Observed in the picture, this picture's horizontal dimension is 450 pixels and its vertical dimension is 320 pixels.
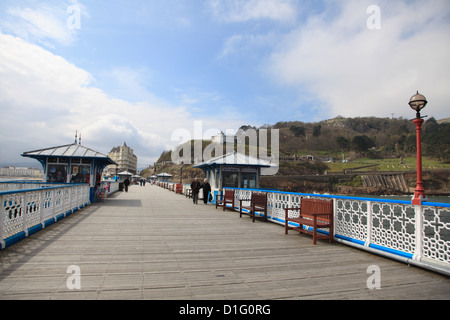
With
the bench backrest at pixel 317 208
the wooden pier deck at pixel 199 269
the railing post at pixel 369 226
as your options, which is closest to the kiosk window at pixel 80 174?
the wooden pier deck at pixel 199 269

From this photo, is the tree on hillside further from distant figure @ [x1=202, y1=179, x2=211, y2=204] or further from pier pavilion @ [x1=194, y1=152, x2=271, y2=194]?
distant figure @ [x1=202, y1=179, x2=211, y2=204]

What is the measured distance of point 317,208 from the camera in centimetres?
623

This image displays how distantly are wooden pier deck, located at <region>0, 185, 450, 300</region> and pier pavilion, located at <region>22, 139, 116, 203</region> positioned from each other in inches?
342

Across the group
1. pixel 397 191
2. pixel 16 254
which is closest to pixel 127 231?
pixel 16 254

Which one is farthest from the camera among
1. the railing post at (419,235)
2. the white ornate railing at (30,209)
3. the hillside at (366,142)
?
the hillside at (366,142)

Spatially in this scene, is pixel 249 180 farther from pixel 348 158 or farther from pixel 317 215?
pixel 348 158

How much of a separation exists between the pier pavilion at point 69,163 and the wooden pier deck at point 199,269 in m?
8.69

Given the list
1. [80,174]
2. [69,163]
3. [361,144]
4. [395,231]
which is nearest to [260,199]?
[395,231]

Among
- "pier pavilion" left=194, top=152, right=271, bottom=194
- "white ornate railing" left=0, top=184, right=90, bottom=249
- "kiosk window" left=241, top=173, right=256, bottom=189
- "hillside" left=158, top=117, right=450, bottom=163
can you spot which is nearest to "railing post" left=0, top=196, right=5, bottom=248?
"white ornate railing" left=0, top=184, right=90, bottom=249

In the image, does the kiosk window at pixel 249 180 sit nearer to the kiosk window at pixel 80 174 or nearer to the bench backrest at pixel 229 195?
the bench backrest at pixel 229 195

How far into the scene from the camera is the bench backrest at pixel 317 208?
5.87 m

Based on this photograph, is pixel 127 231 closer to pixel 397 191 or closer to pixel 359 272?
pixel 359 272

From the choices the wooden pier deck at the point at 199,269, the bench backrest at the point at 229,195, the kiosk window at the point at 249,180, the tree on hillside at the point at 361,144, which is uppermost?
the tree on hillside at the point at 361,144

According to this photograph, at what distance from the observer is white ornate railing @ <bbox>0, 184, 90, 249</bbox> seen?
188 inches
